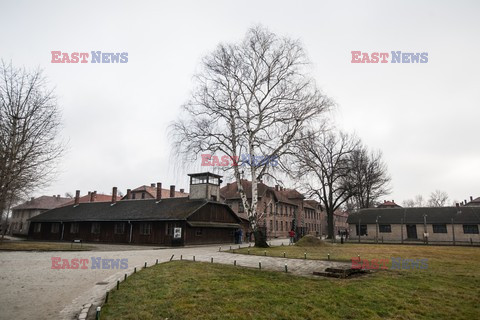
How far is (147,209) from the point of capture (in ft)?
118

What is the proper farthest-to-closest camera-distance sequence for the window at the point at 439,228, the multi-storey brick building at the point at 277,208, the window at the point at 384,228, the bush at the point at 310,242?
1. the multi-storey brick building at the point at 277,208
2. the window at the point at 384,228
3. the window at the point at 439,228
4. the bush at the point at 310,242

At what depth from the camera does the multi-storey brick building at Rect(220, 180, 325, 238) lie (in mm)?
49219

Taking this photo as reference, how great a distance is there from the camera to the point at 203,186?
3522 centimetres

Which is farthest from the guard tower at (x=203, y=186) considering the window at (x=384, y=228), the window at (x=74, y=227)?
the window at (x=384, y=228)

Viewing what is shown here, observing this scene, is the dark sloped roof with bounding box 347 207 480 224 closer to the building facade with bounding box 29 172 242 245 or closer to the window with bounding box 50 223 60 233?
the building facade with bounding box 29 172 242 245

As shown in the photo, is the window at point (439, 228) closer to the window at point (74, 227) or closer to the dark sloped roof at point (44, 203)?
the window at point (74, 227)

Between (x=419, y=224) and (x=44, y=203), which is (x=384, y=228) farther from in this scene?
(x=44, y=203)

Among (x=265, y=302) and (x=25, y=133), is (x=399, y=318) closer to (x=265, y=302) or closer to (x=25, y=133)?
(x=265, y=302)

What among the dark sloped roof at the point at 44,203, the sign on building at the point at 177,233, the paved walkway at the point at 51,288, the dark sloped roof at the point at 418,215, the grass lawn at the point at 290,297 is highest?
the dark sloped roof at the point at 44,203

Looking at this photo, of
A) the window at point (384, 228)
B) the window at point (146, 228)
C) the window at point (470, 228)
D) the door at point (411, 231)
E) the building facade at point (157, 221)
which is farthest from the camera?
the window at point (384, 228)

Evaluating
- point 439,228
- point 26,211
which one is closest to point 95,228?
point 26,211

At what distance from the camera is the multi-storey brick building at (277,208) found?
49.2 m

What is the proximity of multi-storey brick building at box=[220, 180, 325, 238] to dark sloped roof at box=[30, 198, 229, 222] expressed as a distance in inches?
438

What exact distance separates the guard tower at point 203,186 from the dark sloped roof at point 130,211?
→ 0.77m
